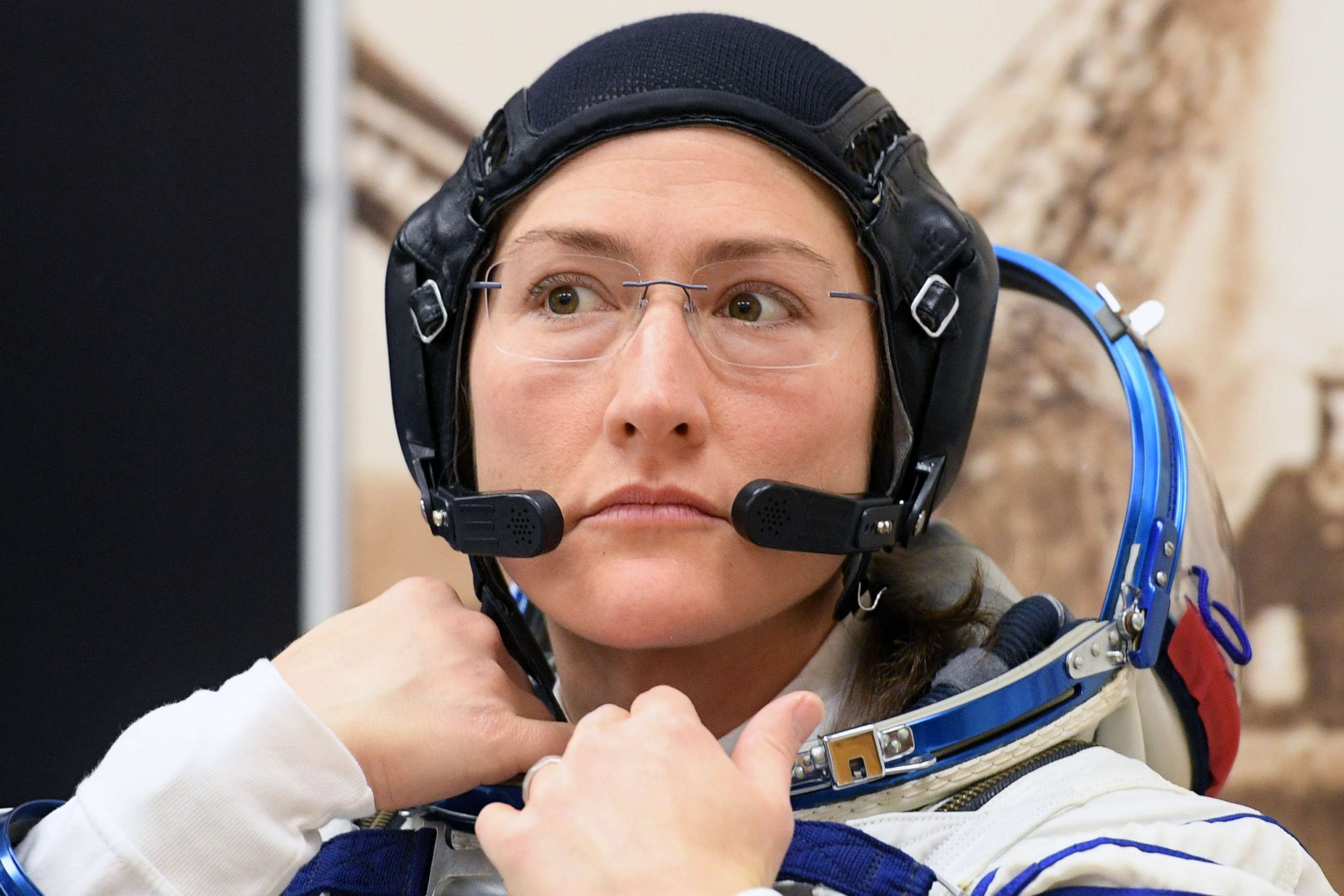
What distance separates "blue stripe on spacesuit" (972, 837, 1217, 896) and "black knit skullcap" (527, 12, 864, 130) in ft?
2.20

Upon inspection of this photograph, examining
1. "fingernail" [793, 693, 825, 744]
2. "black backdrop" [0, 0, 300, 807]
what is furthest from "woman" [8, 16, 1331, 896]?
"black backdrop" [0, 0, 300, 807]

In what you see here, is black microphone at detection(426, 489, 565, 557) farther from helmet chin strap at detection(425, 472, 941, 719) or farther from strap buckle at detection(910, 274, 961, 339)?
strap buckle at detection(910, 274, 961, 339)

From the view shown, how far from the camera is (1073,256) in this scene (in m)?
2.23

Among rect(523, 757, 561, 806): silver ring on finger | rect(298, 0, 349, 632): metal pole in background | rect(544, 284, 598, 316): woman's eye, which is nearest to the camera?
rect(523, 757, 561, 806): silver ring on finger

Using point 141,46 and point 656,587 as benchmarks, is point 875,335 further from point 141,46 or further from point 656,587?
point 141,46

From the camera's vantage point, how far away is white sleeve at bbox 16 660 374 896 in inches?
39.6

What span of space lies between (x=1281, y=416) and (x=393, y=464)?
1.66 m

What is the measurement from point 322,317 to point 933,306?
1.78 metres

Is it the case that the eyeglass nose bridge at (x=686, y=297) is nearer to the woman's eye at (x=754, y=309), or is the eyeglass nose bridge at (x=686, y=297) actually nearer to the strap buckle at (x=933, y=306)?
the woman's eye at (x=754, y=309)

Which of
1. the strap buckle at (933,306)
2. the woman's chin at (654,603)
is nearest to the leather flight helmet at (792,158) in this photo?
the strap buckle at (933,306)

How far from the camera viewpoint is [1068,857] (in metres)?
0.89

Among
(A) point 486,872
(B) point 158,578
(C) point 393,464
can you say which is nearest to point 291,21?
(C) point 393,464

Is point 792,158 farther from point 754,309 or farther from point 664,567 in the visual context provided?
point 664,567

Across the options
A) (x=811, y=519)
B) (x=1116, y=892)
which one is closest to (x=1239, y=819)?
(x=1116, y=892)
